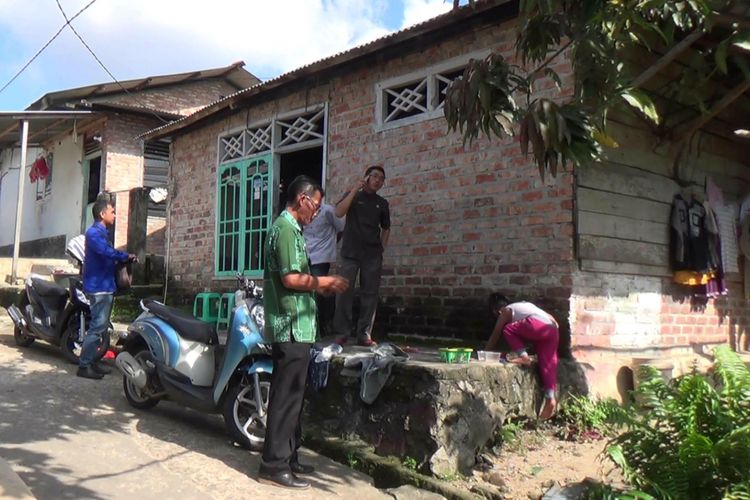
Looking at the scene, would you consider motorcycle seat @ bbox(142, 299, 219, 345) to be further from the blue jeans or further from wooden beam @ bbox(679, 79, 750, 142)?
wooden beam @ bbox(679, 79, 750, 142)

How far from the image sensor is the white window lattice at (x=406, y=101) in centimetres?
634

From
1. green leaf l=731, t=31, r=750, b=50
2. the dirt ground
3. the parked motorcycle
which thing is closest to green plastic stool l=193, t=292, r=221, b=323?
the parked motorcycle

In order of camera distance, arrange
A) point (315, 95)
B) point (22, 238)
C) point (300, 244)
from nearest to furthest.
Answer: point (300, 244), point (315, 95), point (22, 238)

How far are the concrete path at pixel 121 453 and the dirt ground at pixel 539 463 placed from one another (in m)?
0.81

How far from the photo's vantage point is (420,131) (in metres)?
6.24

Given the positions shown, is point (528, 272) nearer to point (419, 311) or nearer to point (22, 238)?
point (419, 311)

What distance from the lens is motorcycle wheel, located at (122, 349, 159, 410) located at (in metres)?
5.12

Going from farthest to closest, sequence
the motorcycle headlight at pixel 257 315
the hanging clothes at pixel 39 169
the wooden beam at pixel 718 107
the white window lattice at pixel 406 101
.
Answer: the hanging clothes at pixel 39 169 → the white window lattice at pixel 406 101 → the wooden beam at pixel 718 107 → the motorcycle headlight at pixel 257 315

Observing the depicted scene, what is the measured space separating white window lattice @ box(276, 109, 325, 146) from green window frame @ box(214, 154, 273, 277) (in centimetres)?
38

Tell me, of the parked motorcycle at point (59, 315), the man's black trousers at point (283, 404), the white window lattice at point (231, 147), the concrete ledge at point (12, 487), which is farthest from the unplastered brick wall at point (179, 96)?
the concrete ledge at point (12, 487)

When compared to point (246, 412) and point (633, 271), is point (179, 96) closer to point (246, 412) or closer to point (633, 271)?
point (246, 412)

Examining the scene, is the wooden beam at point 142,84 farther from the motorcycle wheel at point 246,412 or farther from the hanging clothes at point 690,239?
the hanging clothes at point 690,239

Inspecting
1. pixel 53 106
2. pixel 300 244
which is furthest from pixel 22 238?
pixel 300 244

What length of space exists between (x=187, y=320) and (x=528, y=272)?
9.18 ft
